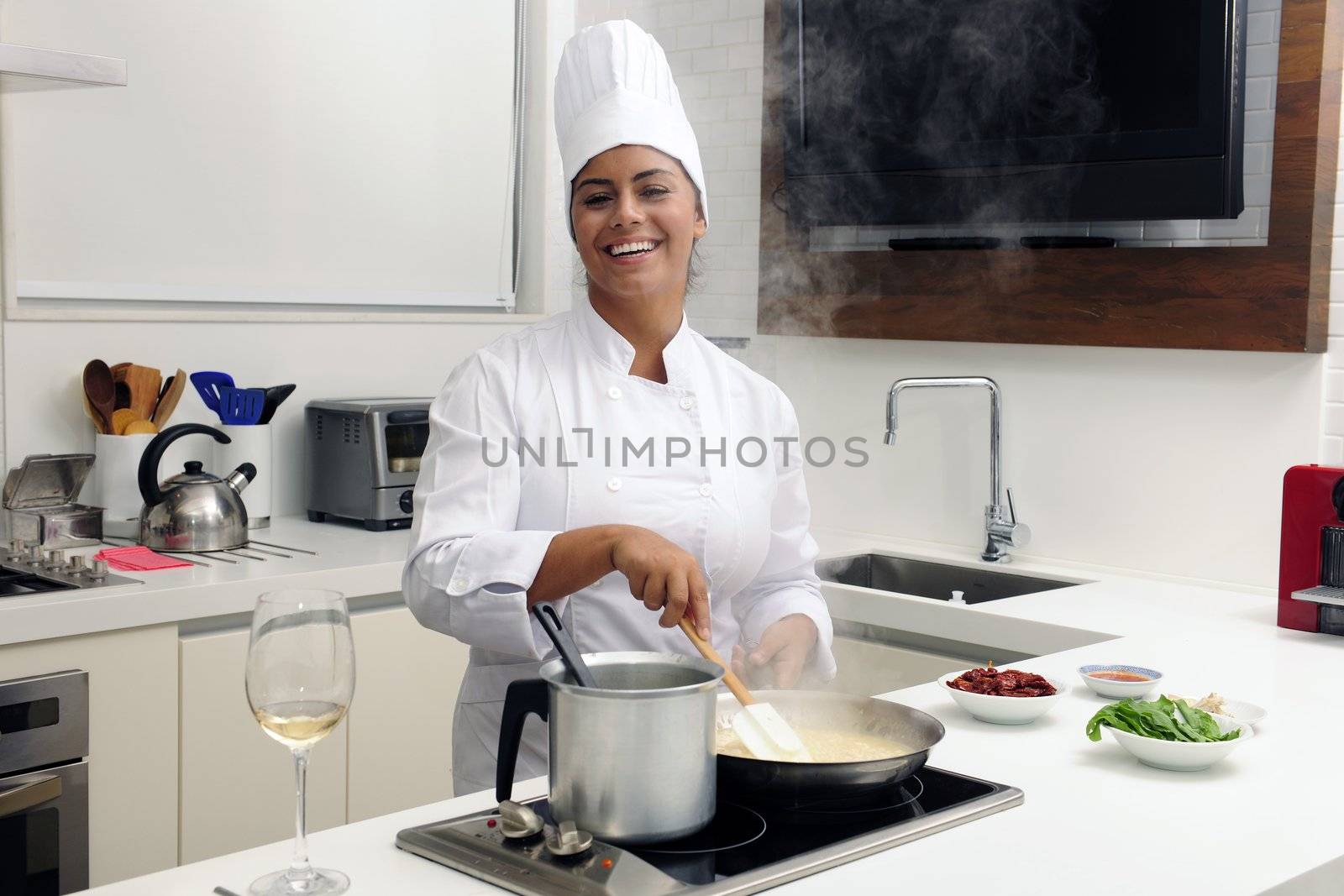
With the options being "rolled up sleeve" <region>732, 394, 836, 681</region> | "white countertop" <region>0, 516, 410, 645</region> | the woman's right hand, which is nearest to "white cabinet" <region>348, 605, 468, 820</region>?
"white countertop" <region>0, 516, 410, 645</region>

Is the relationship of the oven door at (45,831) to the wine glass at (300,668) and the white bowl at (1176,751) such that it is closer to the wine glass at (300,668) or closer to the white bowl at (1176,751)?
the wine glass at (300,668)

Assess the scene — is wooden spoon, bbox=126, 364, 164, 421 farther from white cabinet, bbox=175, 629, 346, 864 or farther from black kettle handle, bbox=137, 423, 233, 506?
white cabinet, bbox=175, 629, 346, 864

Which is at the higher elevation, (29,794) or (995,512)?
(995,512)

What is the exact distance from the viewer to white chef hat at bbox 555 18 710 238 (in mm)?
Answer: 1809

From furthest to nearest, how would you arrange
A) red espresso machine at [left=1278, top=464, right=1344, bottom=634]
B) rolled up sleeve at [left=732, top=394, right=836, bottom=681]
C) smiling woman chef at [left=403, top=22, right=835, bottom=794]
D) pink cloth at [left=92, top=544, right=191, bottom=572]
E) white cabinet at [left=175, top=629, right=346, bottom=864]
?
pink cloth at [left=92, top=544, right=191, bottom=572] < white cabinet at [left=175, top=629, right=346, bottom=864] < red espresso machine at [left=1278, top=464, right=1344, bottom=634] < rolled up sleeve at [left=732, top=394, right=836, bottom=681] < smiling woman chef at [left=403, top=22, right=835, bottom=794]

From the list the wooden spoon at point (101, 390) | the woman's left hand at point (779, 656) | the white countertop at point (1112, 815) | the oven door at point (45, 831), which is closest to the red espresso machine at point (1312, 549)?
the white countertop at point (1112, 815)

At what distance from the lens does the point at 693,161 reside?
6.16 ft

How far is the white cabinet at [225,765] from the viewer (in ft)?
8.39

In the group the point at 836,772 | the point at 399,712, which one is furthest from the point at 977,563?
the point at 836,772

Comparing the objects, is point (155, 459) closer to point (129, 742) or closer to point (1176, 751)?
point (129, 742)

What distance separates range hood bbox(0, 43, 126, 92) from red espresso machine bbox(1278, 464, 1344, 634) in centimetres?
236

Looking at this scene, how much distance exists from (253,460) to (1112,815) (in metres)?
2.37

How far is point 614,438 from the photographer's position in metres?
1.83

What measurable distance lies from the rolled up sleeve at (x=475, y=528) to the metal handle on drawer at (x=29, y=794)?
1036 mm
